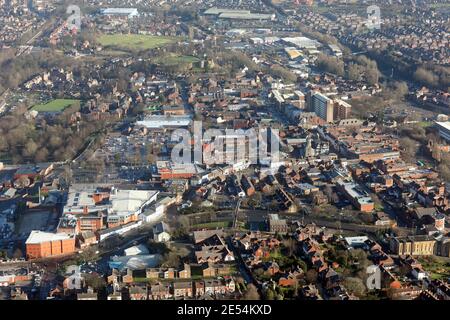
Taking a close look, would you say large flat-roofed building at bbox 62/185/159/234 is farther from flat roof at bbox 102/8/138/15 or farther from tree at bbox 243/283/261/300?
flat roof at bbox 102/8/138/15

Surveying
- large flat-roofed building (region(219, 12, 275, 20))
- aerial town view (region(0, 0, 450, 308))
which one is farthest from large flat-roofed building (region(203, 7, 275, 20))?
aerial town view (region(0, 0, 450, 308))

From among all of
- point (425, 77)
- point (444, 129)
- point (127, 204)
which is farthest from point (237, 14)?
point (127, 204)

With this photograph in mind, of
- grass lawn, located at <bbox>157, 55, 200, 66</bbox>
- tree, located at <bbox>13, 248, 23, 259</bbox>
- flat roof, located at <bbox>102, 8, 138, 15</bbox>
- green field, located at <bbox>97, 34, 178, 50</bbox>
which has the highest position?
flat roof, located at <bbox>102, 8, 138, 15</bbox>

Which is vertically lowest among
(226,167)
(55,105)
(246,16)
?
(55,105)

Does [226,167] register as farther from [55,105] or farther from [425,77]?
[425,77]
